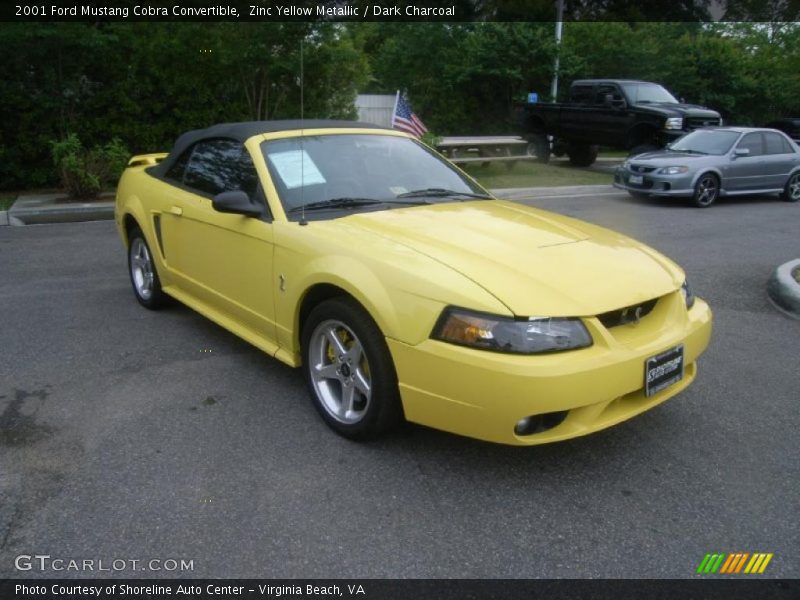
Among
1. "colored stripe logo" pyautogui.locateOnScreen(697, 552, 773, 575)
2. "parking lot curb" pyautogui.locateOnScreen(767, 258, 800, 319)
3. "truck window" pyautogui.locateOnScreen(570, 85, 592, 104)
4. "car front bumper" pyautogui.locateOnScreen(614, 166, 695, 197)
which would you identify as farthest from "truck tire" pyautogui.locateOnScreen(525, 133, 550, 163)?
"colored stripe logo" pyautogui.locateOnScreen(697, 552, 773, 575)

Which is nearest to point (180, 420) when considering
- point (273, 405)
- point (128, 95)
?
point (273, 405)

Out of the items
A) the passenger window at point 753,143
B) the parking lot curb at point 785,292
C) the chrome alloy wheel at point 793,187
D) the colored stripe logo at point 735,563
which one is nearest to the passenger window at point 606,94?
the passenger window at point 753,143

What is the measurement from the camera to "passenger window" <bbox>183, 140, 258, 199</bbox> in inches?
159

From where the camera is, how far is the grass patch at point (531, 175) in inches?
548

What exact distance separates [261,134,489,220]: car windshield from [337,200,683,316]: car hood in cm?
22

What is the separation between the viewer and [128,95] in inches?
488

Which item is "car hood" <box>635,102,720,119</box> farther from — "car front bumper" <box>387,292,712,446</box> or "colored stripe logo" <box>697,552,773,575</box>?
"colored stripe logo" <box>697,552,773,575</box>

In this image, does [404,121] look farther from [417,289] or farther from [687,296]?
[417,289]

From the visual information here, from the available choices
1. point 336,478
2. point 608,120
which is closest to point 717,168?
point 608,120

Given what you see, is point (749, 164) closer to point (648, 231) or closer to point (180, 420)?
point (648, 231)

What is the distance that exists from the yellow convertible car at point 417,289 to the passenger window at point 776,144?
33.6 feet

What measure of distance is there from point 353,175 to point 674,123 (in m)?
12.9

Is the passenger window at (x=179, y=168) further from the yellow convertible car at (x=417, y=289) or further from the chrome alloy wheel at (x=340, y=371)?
the chrome alloy wheel at (x=340, y=371)
